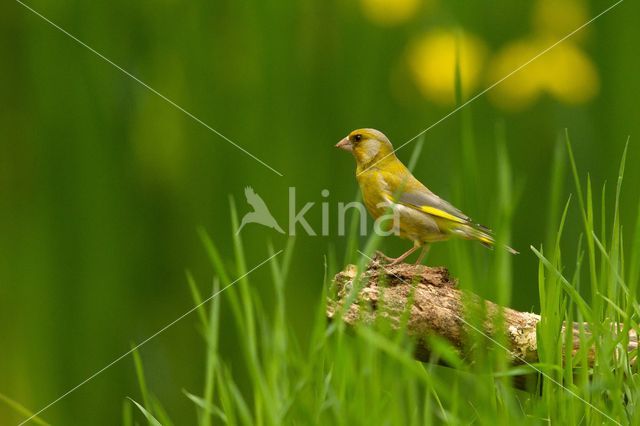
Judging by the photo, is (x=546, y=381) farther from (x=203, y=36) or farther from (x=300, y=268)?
(x=203, y=36)

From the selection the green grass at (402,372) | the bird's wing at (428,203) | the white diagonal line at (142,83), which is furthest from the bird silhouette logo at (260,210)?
the green grass at (402,372)

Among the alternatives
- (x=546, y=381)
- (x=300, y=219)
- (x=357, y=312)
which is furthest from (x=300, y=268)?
(x=546, y=381)

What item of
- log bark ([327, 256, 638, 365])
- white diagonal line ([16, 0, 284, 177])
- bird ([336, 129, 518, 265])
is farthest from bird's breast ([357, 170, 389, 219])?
white diagonal line ([16, 0, 284, 177])

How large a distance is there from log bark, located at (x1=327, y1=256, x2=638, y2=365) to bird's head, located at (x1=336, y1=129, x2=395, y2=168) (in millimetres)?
333

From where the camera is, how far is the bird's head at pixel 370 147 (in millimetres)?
1545

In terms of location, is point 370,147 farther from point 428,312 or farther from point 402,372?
point 402,372

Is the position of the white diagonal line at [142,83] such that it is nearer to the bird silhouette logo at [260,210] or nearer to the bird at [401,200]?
the bird silhouette logo at [260,210]

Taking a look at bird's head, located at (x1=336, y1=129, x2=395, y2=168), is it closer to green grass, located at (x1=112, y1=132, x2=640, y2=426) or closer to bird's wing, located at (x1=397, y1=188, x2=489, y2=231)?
bird's wing, located at (x1=397, y1=188, x2=489, y2=231)

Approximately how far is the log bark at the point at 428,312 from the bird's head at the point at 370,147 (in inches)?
13.1

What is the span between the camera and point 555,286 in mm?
1068

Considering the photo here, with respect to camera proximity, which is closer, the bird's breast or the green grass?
the green grass

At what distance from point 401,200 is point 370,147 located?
0.14 metres

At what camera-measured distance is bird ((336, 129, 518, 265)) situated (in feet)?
4.59

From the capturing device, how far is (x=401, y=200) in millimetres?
1457
